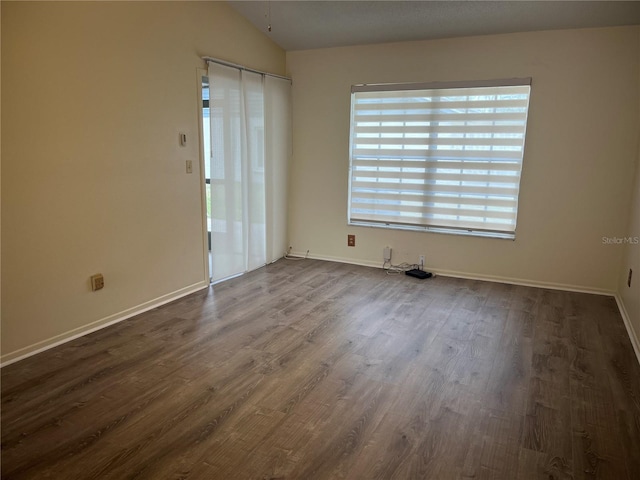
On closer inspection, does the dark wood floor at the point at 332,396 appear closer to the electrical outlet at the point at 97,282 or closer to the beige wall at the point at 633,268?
the beige wall at the point at 633,268

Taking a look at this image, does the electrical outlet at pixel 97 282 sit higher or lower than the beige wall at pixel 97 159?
lower

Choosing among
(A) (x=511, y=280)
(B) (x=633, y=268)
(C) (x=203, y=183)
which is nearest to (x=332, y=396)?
(C) (x=203, y=183)

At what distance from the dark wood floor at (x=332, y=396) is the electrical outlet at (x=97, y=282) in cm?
32

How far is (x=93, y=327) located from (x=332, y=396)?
188 centimetres

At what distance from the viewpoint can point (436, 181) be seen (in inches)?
177

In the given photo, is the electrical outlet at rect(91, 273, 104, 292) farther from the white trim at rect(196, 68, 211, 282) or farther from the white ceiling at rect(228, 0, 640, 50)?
the white ceiling at rect(228, 0, 640, 50)

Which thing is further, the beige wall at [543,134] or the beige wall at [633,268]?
the beige wall at [543,134]

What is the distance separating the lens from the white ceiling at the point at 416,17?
351cm

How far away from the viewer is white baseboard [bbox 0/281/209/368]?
8.61 feet

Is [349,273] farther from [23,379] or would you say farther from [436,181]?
[23,379]

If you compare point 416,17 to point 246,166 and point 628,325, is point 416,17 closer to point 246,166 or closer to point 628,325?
point 246,166

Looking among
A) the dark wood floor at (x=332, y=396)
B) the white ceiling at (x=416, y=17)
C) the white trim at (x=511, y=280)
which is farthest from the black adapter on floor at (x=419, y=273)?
the white ceiling at (x=416, y=17)

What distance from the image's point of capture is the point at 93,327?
10.1 ft

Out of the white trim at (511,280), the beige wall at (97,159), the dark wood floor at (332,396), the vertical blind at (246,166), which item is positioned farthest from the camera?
the white trim at (511,280)
